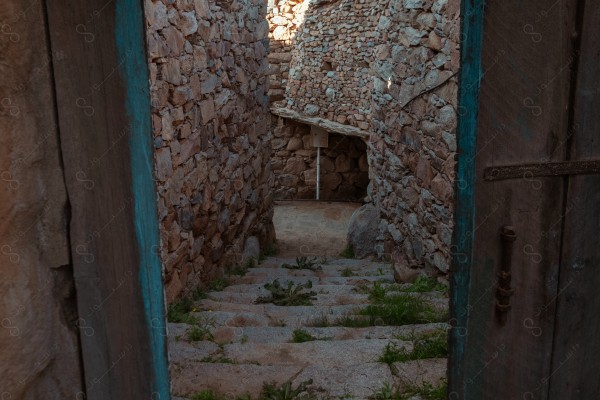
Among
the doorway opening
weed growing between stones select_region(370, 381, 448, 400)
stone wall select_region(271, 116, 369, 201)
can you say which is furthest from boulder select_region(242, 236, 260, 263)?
stone wall select_region(271, 116, 369, 201)

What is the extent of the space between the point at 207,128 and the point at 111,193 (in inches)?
126

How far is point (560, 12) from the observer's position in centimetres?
146

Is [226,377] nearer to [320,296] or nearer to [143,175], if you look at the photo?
[143,175]

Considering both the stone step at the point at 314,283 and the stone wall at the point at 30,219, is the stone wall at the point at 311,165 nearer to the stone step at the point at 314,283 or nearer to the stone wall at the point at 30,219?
the stone step at the point at 314,283

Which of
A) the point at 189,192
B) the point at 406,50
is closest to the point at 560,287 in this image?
the point at 189,192

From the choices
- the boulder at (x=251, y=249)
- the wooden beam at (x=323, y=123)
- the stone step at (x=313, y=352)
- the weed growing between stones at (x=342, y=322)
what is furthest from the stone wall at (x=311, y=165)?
the stone step at (x=313, y=352)

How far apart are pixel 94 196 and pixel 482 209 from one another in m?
0.99

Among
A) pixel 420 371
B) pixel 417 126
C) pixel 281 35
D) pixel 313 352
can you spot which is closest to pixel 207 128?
pixel 417 126

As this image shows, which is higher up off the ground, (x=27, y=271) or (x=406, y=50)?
(x=406, y=50)

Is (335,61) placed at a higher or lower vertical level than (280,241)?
higher

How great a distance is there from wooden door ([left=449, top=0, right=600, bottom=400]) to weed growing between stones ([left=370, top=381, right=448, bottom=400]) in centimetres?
84

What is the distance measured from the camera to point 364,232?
23.2ft

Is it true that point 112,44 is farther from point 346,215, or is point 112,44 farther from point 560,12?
point 346,215

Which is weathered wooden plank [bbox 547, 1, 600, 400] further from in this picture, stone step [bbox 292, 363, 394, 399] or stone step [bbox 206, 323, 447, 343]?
stone step [bbox 206, 323, 447, 343]
